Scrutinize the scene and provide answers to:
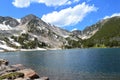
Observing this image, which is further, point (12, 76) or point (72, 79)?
point (72, 79)

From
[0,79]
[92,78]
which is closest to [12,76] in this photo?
[0,79]

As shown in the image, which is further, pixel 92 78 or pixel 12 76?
pixel 92 78

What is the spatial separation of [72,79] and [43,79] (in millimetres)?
13611

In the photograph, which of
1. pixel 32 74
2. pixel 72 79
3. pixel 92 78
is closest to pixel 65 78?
pixel 72 79

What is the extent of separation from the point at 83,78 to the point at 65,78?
4.68 m

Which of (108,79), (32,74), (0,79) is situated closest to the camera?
(0,79)

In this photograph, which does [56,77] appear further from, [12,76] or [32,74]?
[12,76]

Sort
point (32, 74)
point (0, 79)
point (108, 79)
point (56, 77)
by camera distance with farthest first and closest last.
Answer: point (56, 77), point (108, 79), point (32, 74), point (0, 79)

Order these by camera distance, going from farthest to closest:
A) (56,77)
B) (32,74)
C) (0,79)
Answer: (56,77) → (32,74) → (0,79)

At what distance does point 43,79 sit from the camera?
56188mm

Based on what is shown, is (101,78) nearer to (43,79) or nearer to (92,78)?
(92,78)

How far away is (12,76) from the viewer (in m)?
56.8

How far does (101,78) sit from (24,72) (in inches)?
784

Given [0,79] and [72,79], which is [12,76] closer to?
[0,79]
